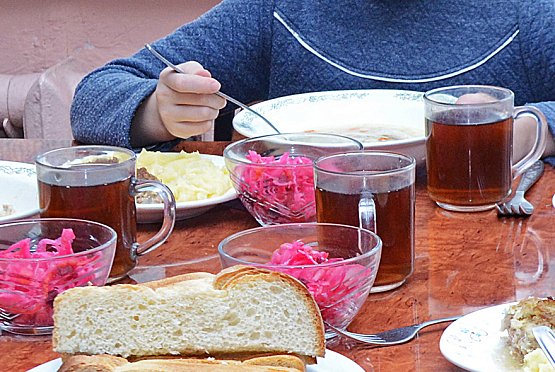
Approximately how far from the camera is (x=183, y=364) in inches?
21.1

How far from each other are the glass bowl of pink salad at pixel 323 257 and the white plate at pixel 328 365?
0.08m

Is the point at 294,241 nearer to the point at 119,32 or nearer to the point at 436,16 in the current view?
the point at 436,16

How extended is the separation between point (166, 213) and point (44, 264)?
0.22 metres

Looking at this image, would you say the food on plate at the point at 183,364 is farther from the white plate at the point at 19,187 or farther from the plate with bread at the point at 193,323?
the white plate at the point at 19,187

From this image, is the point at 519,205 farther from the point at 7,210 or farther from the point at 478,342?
the point at 7,210

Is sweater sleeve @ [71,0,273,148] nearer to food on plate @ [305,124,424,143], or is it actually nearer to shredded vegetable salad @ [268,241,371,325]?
food on plate @ [305,124,424,143]

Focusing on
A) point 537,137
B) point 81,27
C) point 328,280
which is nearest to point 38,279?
point 328,280

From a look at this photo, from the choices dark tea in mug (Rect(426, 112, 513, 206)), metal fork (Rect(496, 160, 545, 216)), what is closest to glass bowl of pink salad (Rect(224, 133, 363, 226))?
dark tea in mug (Rect(426, 112, 513, 206))

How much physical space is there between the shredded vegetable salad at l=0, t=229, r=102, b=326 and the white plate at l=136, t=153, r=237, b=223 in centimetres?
27

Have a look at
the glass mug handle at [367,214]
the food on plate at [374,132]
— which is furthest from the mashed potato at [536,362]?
the food on plate at [374,132]

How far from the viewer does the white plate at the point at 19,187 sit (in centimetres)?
106

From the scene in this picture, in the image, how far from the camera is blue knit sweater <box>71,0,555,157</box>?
1.71 m

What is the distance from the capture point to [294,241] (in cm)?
76

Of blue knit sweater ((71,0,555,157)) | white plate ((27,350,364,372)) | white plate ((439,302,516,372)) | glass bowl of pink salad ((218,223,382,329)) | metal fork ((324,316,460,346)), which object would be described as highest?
blue knit sweater ((71,0,555,157))
